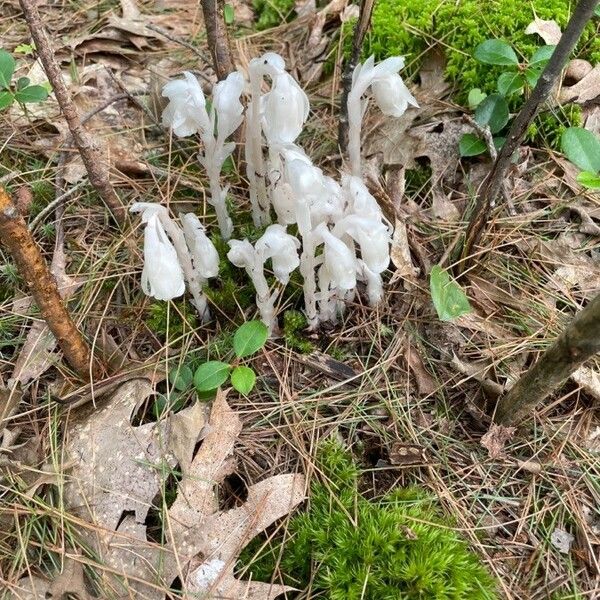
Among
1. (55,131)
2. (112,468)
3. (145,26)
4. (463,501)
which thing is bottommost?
(463,501)

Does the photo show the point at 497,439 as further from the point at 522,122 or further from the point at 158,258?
the point at 158,258

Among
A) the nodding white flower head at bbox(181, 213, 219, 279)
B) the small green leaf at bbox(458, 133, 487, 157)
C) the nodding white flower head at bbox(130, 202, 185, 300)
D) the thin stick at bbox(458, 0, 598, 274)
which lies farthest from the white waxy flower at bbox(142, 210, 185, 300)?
the small green leaf at bbox(458, 133, 487, 157)

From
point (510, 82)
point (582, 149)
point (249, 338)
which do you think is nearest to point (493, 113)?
point (510, 82)

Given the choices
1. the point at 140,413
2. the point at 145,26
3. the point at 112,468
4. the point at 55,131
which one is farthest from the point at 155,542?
the point at 145,26

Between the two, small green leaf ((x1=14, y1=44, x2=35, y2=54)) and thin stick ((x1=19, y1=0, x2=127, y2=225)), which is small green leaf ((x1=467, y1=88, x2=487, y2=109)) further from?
small green leaf ((x1=14, y1=44, x2=35, y2=54))

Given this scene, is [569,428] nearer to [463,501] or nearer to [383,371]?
[463,501]

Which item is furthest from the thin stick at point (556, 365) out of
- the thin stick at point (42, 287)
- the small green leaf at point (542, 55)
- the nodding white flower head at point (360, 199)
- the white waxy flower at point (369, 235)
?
the thin stick at point (42, 287)

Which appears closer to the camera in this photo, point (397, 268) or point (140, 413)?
point (140, 413)
